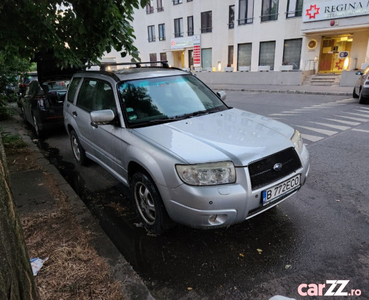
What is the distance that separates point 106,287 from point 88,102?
325cm

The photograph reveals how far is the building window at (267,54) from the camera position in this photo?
75.9 feet

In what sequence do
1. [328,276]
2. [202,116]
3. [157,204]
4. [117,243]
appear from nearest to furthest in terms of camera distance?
[328,276] < [157,204] < [117,243] < [202,116]

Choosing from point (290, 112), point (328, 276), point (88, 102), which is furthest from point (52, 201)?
point (290, 112)

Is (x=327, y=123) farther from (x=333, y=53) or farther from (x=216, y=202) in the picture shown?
(x=333, y=53)

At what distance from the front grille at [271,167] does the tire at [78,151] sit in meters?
3.72

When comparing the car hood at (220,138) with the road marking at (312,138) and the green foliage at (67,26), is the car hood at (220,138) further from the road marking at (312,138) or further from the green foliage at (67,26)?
the road marking at (312,138)

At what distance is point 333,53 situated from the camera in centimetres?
2108

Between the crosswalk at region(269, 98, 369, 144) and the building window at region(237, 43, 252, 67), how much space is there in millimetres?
15267

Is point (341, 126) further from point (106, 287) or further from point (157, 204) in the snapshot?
point (106, 287)

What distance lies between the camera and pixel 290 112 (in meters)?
10.4

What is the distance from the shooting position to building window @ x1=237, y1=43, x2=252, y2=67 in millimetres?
24812

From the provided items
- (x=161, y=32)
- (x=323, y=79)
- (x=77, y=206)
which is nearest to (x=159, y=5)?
(x=161, y=32)

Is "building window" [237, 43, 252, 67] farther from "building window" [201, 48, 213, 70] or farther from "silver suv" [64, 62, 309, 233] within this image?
"silver suv" [64, 62, 309, 233]

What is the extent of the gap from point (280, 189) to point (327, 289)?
97 centimetres
